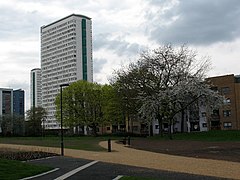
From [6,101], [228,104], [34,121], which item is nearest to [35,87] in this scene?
[6,101]

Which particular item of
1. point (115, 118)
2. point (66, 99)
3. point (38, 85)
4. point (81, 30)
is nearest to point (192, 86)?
point (115, 118)

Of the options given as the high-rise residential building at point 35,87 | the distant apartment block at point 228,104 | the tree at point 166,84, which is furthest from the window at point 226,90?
the high-rise residential building at point 35,87

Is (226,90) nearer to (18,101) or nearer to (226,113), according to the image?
(226,113)

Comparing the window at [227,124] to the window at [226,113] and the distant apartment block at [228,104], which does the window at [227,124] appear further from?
the window at [226,113]

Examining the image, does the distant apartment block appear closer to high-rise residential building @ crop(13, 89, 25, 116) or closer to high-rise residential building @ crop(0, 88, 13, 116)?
high-rise residential building @ crop(0, 88, 13, 116)

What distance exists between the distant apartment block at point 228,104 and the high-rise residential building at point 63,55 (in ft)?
202

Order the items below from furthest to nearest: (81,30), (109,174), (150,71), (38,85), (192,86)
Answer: (38,85) → (81,30) → (150,71) → (192,86) → (109,174)

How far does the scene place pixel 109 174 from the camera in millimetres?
16250

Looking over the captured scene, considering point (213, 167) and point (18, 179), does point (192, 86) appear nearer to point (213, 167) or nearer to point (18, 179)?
point (213, 167)

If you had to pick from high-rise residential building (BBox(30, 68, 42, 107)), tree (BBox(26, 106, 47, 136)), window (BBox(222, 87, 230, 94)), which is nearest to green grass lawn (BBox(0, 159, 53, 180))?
window (BBox(222, 87, 230, 94))

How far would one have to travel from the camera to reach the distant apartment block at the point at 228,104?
84188mm

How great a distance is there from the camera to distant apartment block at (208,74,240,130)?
8419cm

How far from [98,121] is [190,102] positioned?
25749 millimetres

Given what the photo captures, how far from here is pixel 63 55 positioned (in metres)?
155
